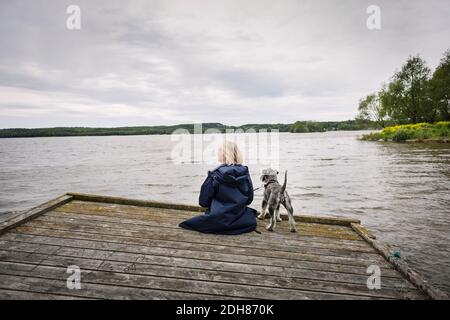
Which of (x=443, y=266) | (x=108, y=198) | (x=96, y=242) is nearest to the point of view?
(x=96, y=242)

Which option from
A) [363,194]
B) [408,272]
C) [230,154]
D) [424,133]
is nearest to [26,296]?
[230,154]

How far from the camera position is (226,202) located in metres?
5.55

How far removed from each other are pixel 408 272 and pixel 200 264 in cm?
296

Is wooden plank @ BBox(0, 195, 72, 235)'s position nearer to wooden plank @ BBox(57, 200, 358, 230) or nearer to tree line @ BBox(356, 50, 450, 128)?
wooden plank @ BBox(57, 200, 358, 230)

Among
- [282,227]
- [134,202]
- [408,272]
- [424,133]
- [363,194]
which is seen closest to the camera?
[408,272]

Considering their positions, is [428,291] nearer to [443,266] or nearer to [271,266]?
[271,266]

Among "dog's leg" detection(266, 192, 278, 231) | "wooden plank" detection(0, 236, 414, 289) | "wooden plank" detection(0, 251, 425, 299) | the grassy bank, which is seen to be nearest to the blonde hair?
"dog's leg" detection(266, 192, 278, 231)

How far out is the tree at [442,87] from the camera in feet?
156

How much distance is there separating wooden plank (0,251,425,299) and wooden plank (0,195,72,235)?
1059 mm

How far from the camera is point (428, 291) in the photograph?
3523 mm

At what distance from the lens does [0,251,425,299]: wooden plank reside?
3.61 metres

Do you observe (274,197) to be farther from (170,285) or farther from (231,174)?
(170,285)
